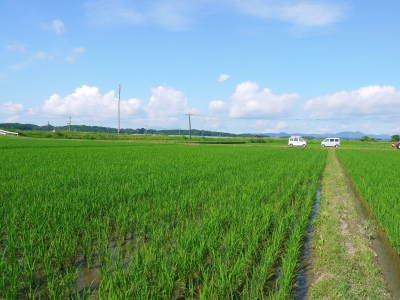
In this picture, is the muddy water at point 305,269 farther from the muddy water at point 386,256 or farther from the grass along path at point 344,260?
the muddy water at point 386,256

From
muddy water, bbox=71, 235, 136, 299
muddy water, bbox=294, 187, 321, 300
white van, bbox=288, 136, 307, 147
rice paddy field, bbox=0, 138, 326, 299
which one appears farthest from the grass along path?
white van, bbox=288, 136, 307, 147

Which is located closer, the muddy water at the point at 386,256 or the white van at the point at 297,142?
the muddy water at the point at 386,256

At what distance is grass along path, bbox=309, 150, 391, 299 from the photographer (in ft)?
8.02

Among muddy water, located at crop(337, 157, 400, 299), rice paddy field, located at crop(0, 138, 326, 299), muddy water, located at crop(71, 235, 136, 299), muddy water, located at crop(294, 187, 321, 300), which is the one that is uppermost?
rice paddy field, located at crop(0, 138, 326, 299)

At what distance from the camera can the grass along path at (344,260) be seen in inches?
96.2

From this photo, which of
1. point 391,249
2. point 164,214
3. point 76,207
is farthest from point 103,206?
point 391,249

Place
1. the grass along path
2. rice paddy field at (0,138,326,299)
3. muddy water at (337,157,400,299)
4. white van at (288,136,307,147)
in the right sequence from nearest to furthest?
rice paddy field at (0,138,326,299) → the grass along path → muddy water at (337,157,400,299) → white van at (288,136,307,147)

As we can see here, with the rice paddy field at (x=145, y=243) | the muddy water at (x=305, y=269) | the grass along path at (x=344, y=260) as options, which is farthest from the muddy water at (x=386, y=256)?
the muddy water at (x=305, y=269)

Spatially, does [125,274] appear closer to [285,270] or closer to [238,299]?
[238,299]

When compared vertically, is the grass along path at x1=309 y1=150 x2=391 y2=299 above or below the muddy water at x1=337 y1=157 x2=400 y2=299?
above

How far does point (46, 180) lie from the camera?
6457 millimetres

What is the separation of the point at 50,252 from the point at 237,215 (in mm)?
2432

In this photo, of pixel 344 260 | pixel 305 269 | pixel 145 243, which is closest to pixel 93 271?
pixel 145 243

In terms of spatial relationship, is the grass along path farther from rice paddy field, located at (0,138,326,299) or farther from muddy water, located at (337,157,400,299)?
rice paddy field, located at (0,138,326,299)
